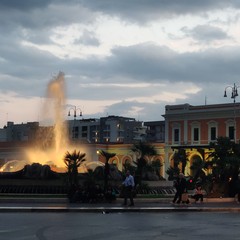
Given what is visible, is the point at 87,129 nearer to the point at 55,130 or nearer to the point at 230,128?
the point at 230,128

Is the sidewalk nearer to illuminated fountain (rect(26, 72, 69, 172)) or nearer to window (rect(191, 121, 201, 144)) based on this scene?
illuminated fountain (rect(26, 72, 69, 172))

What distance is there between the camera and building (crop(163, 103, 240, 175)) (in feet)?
278

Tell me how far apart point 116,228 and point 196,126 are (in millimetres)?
74010

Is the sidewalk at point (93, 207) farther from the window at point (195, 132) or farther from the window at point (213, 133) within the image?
the window at point (195, 132)

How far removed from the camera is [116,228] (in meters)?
15.6

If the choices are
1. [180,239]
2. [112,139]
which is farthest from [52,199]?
[112,139]

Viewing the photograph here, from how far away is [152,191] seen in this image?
110ft

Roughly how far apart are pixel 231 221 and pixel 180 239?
5422 mm

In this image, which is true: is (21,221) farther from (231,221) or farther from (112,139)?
(112,139)

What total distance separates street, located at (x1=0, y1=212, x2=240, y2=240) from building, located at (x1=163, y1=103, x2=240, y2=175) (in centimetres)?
6540

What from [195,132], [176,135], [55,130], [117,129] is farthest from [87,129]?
[55,130]

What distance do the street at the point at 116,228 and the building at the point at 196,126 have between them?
2575 inches

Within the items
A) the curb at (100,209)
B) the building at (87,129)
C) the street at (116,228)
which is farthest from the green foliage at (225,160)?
the building at (87,129)

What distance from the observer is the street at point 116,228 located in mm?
13719
